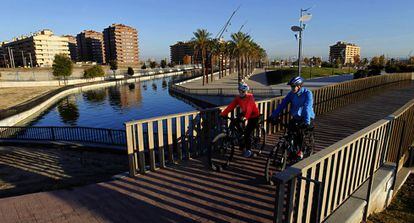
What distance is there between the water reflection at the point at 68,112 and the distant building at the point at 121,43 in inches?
4677

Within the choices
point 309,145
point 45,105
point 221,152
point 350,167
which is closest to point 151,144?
point 221,152

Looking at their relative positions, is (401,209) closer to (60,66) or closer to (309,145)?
(309,145)

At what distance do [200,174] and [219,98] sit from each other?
99.6ft

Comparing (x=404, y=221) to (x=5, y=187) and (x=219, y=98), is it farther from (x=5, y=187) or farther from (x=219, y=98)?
(x=219, y=98)

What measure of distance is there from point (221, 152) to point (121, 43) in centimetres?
16942

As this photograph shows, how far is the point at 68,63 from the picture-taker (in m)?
64.4

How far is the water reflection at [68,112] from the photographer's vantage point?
3020cm

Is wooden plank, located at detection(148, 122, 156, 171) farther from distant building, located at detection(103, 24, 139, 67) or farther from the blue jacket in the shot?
distant building, located at detection(103, 24, 139, 67)

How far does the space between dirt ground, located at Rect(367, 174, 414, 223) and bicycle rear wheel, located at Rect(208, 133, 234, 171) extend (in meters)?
2.79

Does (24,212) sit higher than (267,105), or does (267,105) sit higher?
(267,105)

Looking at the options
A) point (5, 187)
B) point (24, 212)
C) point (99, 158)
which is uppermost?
point (24, 212)

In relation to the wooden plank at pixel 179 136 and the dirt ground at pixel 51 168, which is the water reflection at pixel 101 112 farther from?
the wooden plank at pixel 179 136

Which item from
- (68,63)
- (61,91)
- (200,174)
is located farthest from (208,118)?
(68,63)

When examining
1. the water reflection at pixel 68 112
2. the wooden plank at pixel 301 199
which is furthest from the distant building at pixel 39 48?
the wooden plank at pixel 301 199
